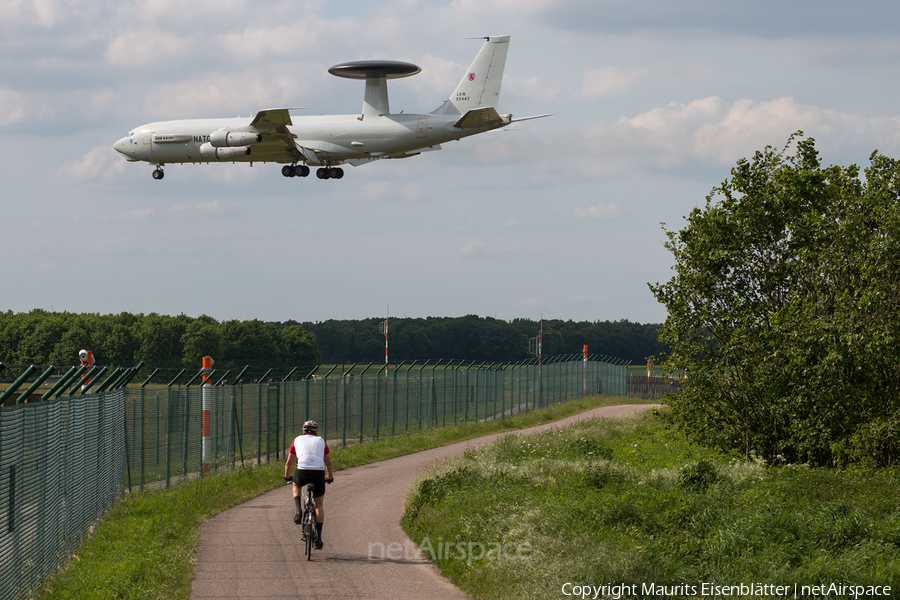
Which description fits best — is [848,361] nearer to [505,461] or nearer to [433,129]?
[505,461]

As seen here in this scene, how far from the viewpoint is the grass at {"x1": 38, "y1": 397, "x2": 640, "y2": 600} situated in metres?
9.63

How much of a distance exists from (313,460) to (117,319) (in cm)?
11084

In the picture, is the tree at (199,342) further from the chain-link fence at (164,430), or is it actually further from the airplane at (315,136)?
the chain-link fence at (164,430)

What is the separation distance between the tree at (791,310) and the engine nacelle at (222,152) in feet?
80.9

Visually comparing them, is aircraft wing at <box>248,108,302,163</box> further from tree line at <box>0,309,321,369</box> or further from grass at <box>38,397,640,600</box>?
tree line at <box>0,309,321,369</box>

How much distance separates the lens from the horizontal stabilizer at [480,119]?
123 ft

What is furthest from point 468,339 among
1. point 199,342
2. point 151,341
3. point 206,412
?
point 206,412

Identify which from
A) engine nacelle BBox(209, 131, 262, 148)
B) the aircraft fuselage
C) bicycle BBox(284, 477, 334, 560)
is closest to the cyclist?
bicycle BBox(284, 477, 334, 560)

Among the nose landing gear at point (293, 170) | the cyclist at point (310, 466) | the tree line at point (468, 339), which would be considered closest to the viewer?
the cyclist at point (310, 466)

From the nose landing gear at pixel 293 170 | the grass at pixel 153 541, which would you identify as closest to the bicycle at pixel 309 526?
the grass at pixel 153 541

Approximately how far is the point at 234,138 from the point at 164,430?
23323mm

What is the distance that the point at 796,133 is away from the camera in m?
18.6

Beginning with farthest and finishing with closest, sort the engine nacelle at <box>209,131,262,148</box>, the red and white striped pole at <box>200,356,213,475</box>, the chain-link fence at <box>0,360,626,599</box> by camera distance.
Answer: the engine nacelle at <box>209,131,262,148</box> → the red and white striped pole at <box>200,356,213,475</box> → the chain-link fence at <box>0,360,626,599</box>

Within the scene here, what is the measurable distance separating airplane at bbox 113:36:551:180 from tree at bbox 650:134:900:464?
20358 millimetres
